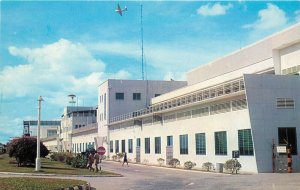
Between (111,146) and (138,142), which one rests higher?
(138,142)

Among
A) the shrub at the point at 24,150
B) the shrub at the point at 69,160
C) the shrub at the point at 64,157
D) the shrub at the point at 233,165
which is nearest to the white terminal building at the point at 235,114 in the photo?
the shrub at the point at 233,165

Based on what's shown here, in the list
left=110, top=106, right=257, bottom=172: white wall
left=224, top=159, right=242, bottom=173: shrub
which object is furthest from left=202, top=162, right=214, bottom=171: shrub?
left=224, top=159, right=242, bottom=173: shrub

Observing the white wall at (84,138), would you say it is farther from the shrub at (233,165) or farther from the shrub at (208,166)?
the shrub at (233,165)

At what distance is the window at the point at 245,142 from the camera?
112ft

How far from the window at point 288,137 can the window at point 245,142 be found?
2.20m

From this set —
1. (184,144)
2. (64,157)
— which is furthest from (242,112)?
(64,157)

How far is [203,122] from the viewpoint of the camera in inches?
1654

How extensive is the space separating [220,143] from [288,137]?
254 inches

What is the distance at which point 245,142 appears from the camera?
34.8 m

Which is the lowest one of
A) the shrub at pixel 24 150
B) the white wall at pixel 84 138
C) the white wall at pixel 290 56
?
the shrub at pixel 24 150

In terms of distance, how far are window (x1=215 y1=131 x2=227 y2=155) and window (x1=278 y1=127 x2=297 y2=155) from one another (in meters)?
5.18

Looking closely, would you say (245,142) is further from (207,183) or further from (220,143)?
(207,183)

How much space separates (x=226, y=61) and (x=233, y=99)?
14330mm

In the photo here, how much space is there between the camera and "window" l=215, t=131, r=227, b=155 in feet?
124
